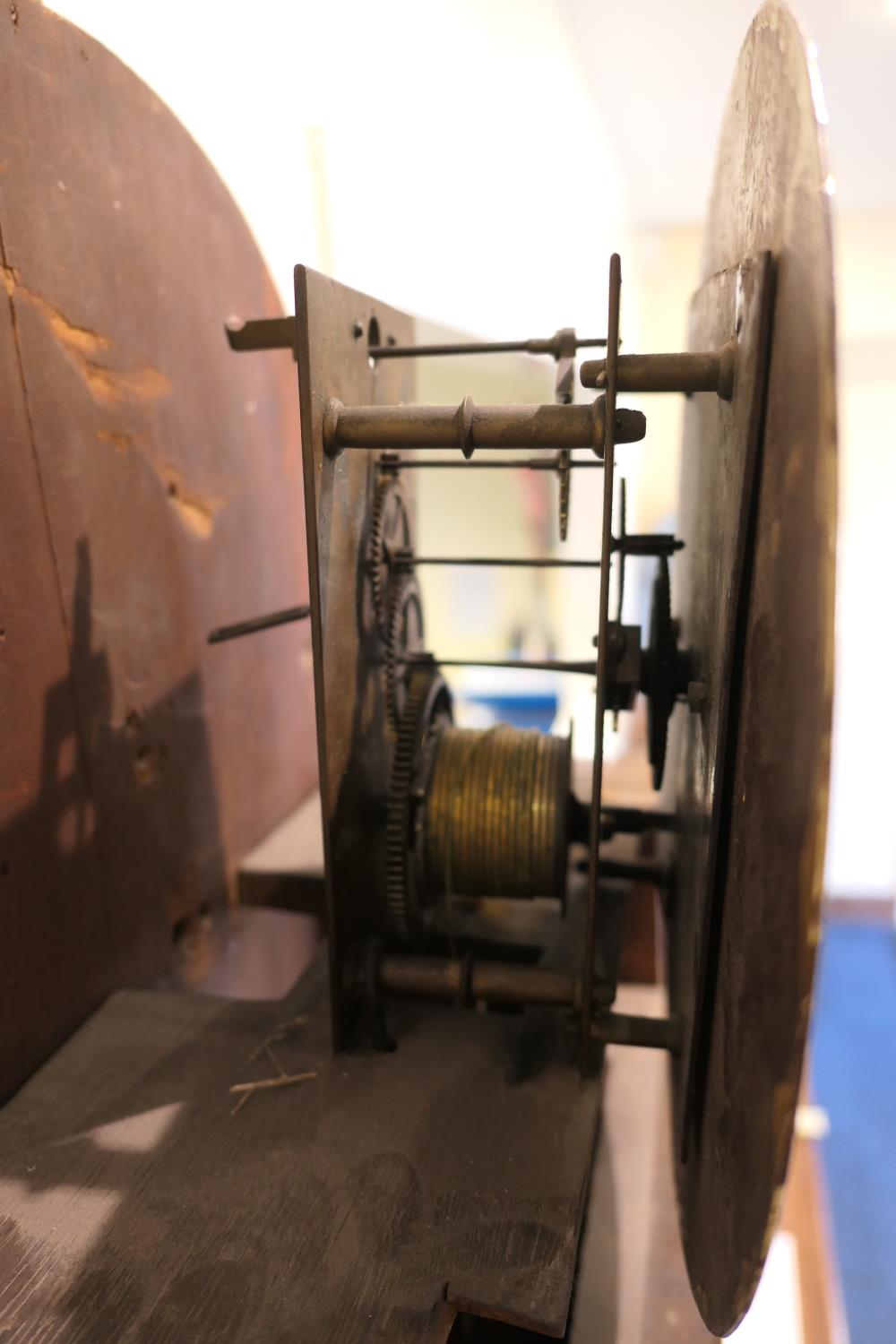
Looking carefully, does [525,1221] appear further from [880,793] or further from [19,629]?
[880,793]

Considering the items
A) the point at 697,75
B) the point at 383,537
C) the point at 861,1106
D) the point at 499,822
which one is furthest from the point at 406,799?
the point at 861,1106

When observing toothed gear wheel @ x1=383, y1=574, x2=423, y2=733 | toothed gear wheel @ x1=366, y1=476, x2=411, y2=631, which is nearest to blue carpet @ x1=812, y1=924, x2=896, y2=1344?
toothed gear wheel @ x1=383, y1=574, x2=423, y2=733

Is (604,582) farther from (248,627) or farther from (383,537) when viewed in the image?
(248,627)

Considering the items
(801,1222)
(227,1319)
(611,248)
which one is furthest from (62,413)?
(611,248)

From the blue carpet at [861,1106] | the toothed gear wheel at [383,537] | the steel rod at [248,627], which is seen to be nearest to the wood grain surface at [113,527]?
the steel rod at [248,627]

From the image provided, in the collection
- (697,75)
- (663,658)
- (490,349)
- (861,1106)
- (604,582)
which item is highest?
(697,75)

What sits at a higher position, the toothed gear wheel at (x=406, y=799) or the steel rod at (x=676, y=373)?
the steel rod at (x=676, y=373)

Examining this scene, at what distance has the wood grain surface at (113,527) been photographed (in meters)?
1.09

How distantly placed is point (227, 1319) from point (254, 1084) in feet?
1.00

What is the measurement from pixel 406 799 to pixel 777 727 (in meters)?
0.68

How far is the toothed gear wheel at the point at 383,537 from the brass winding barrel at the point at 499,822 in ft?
0.82

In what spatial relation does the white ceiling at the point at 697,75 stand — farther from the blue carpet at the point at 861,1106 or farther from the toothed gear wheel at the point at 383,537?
the blue carpet at the point at 861,1106

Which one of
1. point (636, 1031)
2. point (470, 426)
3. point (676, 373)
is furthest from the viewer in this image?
point (636, 1031)

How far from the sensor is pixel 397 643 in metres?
1.37
